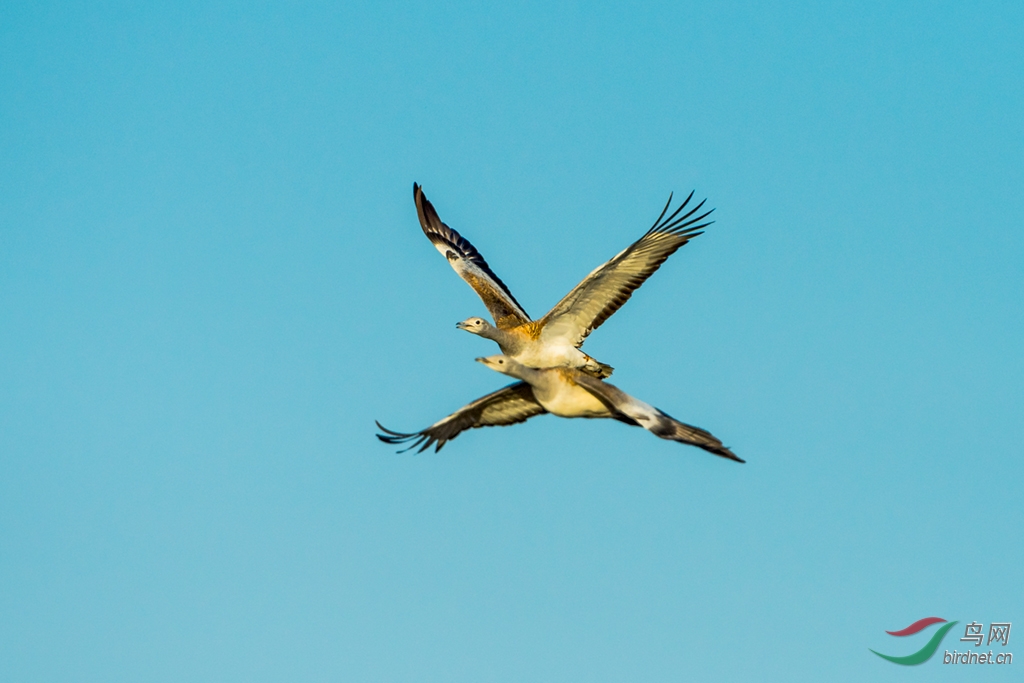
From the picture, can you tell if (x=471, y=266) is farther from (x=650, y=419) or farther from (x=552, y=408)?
(x=650, y=419)

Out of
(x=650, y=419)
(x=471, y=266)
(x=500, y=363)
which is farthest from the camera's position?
(x=471, y=266)

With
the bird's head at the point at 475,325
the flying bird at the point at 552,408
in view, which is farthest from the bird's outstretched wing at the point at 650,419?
the bird's head at the point at 475,325

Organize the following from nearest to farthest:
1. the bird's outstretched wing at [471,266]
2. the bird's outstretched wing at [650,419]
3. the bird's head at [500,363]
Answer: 1. the bird's outstretched wing at [650,419]
2. the bird's head at [500,363]
3. the bird's outstretched wing at [471,266]

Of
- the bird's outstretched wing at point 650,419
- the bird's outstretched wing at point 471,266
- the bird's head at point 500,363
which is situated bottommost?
the bird's outstretched wing at point 650,419

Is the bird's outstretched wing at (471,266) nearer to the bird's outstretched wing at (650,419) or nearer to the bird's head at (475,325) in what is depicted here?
the bird's head at (475,325)

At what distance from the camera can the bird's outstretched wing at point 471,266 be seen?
108 ft

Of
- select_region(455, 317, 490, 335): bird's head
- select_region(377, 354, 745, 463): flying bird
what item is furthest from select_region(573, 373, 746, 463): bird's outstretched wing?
select_region(455, 317, 490, 335): bird's head

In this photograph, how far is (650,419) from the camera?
28375 millimetres

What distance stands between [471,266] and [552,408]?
6.41 metres

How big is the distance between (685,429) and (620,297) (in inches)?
164

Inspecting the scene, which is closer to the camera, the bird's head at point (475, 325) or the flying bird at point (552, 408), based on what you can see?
the flying bird at point (552, 408)

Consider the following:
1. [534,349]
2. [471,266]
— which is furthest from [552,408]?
[471,266]

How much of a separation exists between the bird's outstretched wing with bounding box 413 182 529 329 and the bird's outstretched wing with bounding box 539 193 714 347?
157 centimetres

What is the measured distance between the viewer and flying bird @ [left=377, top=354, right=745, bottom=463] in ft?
91.8
